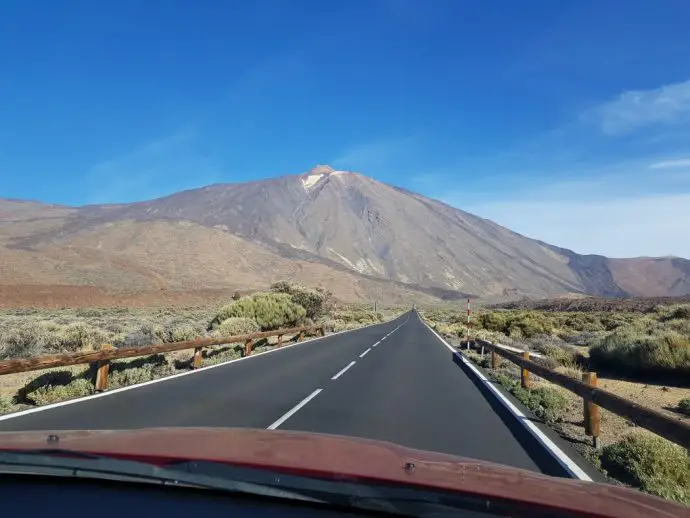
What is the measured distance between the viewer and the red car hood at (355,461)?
3.41m

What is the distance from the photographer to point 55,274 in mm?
80688

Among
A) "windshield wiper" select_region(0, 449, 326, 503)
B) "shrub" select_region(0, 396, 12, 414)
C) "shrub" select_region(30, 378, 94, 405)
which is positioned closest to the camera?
"windshield wiper" select_region(0, 449, 326, 503)

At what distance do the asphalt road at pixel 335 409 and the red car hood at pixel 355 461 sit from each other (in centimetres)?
280

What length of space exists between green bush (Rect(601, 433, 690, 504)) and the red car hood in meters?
2.85

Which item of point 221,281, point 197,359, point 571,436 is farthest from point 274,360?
point 221,281

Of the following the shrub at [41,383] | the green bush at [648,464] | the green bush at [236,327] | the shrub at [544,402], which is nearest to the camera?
the green bush at [648,464]

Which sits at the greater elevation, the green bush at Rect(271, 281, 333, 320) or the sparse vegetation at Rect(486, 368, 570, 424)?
the green bush at Rect(271, 281, 333, 320)

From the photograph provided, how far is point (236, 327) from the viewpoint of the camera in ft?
92.1

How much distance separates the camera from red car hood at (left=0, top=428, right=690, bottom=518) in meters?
3.41

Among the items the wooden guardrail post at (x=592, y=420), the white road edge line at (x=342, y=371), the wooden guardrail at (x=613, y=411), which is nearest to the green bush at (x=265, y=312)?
the white road edge line at (x=342, y=371)

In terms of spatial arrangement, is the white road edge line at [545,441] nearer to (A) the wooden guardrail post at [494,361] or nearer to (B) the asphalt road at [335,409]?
(B) the asphalt road at [335,409]

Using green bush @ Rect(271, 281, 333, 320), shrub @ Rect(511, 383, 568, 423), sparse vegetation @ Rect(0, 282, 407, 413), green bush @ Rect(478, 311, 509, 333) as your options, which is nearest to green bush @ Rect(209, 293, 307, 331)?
sparse vegetation @ Rect(0, 282, 407, 413)

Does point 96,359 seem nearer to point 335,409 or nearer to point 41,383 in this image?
point 41,383

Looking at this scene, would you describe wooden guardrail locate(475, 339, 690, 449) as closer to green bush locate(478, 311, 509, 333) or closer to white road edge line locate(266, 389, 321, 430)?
white road edge line locate(266, 389, 321, 430)
